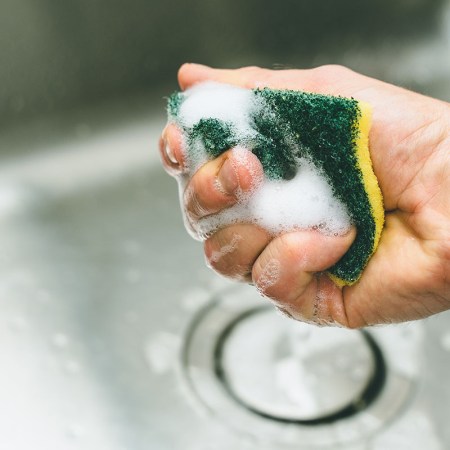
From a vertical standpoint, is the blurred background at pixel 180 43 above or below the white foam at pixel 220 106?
below

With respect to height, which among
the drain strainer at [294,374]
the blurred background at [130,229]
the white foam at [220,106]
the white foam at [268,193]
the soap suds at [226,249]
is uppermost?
the white foam at [220,106]

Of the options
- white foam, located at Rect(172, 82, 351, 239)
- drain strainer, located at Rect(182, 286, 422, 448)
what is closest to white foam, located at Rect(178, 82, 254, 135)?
white foam, located at Rect(172, 82, 351, 239)

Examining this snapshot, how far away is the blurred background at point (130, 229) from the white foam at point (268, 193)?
215mm

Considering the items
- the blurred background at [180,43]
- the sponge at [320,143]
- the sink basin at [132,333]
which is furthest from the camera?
the blurred background at [180,43]

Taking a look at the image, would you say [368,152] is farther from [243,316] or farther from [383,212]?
[243,316]

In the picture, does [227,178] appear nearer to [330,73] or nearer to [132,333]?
[330,73]

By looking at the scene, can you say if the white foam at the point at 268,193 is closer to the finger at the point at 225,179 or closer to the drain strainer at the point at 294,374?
the finger at the point at 225,179

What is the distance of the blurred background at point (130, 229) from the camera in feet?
2.03

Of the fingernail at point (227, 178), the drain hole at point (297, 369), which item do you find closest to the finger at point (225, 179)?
the fingernail at point (227, 178)

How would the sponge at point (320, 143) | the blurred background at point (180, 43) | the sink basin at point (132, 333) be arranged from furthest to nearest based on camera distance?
1. the blurred background at point (180, 43)
2. the sink basin at point (132, 333)
3. the sponge at point (320, 143)

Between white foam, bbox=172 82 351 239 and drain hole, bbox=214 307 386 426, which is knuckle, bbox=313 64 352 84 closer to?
white foam, bbox=172 82 351 239

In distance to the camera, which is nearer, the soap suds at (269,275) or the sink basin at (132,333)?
the soap suds at (269,275)

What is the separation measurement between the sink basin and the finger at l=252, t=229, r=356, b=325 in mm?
154

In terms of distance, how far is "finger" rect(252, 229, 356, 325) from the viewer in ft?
1.56
